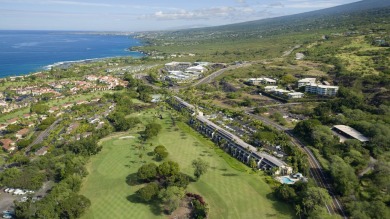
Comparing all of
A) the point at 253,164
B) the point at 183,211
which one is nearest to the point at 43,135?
the point at 183,211

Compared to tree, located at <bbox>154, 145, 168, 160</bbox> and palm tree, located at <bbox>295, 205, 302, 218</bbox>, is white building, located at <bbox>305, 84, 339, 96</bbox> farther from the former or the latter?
palm tree, located at <bbox>295, 205, 302, 218</bbox>

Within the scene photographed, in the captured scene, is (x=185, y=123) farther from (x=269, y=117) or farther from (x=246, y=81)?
(x=246, y=81)

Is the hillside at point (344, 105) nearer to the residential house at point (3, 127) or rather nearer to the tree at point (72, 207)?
the tree at point (72, 207)

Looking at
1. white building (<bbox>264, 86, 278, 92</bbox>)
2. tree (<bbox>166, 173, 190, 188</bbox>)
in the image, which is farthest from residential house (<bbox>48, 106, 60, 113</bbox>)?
white building (<bbox>264, 86, 278, 92</bbox>)

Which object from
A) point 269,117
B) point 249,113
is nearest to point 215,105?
point 249,113

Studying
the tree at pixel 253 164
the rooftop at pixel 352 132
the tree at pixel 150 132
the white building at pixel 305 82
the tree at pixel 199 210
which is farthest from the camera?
the white building at pixel 305 82

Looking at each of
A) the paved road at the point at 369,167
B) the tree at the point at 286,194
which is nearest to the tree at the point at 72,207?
the tree at the point at 286,194

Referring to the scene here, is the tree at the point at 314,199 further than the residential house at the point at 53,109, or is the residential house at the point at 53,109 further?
the residential house at the point at 53,109
